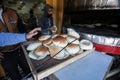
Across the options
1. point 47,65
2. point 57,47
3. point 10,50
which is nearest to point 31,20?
point 10,50

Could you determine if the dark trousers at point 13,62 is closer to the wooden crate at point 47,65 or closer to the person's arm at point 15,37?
the person's arm at point 15,37

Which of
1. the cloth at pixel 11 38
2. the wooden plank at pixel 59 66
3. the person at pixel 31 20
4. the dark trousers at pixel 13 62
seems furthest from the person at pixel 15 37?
the person at pixel 31 20

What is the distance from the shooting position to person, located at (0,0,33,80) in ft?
6.68

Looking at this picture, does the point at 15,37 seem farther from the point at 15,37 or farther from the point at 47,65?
the point at 47,65

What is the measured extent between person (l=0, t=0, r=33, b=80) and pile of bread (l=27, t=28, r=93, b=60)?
65cm

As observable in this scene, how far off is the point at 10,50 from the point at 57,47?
0.88 m

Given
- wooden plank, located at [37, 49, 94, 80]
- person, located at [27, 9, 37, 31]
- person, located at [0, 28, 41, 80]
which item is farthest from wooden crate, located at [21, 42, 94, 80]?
person, located at [27, 9, 37, 31]

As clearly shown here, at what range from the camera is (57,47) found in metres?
1.45

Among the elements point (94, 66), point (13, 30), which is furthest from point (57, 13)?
point (94, 66)

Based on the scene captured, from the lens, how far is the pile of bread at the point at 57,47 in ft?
4.57

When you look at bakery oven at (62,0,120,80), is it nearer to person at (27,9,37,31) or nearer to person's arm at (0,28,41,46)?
person's arm at (0,28,41,46)

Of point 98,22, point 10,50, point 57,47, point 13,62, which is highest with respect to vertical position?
point 98,22

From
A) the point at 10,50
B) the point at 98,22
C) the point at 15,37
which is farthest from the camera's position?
the point at 98,22

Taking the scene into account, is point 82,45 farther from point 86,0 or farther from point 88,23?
point 86,0
